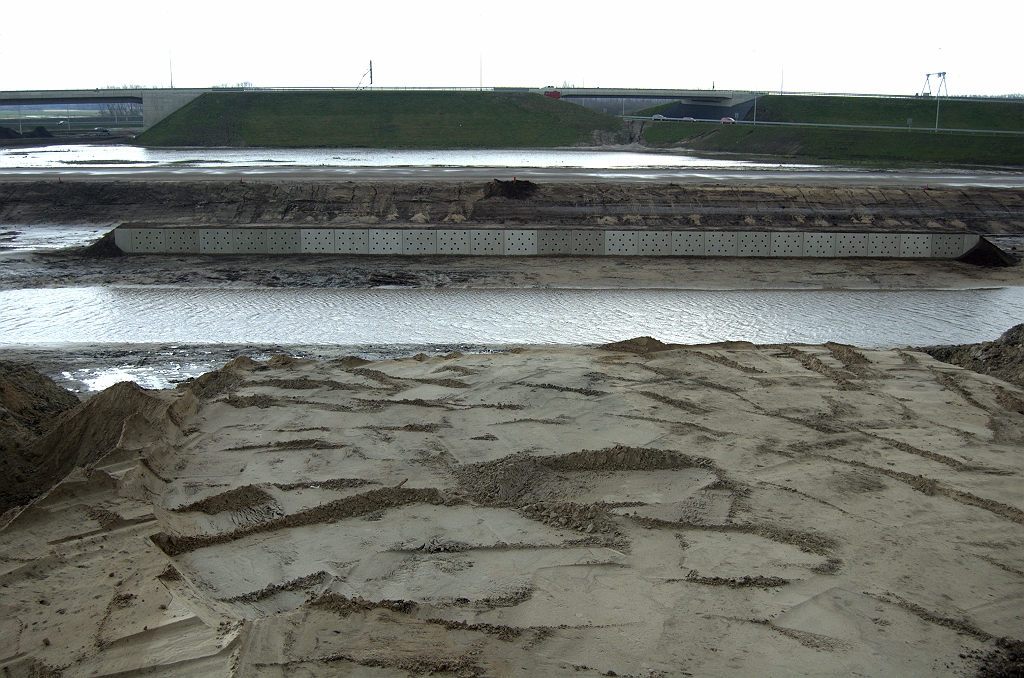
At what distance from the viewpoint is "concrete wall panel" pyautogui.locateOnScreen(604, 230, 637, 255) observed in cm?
1650

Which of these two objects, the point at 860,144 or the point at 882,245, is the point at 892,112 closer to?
the point at 860,144

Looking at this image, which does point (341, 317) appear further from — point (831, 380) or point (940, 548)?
point (940, 548)

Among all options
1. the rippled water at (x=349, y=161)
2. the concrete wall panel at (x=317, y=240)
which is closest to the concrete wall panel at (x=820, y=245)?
the concrete wall panel at (x=317, y=240)

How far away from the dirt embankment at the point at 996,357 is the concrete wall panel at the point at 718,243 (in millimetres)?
7570

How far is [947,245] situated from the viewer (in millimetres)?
16688

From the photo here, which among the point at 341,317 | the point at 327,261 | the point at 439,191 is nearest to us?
the point at 341,317

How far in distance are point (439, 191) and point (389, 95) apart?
4835 cm

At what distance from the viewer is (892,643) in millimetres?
3881

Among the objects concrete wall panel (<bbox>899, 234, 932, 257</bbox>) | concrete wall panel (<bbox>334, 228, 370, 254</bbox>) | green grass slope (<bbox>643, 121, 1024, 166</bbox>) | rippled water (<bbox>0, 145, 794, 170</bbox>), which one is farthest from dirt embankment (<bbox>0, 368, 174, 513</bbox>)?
green grass slope (<bbox>643, 121, 1024, 166</bbox>)

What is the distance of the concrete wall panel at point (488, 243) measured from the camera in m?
16.6

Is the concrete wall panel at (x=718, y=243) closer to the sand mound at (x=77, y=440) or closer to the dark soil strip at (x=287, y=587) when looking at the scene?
the sand mound at (x=77, y=440)

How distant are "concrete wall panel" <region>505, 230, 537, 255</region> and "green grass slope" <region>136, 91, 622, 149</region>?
35085 mm

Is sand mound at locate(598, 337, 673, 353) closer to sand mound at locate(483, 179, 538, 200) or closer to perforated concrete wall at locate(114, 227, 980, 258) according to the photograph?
perforated concrete wall at locate(114, 227, 980, 258)

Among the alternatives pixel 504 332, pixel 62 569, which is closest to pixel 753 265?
pixel 504 332
